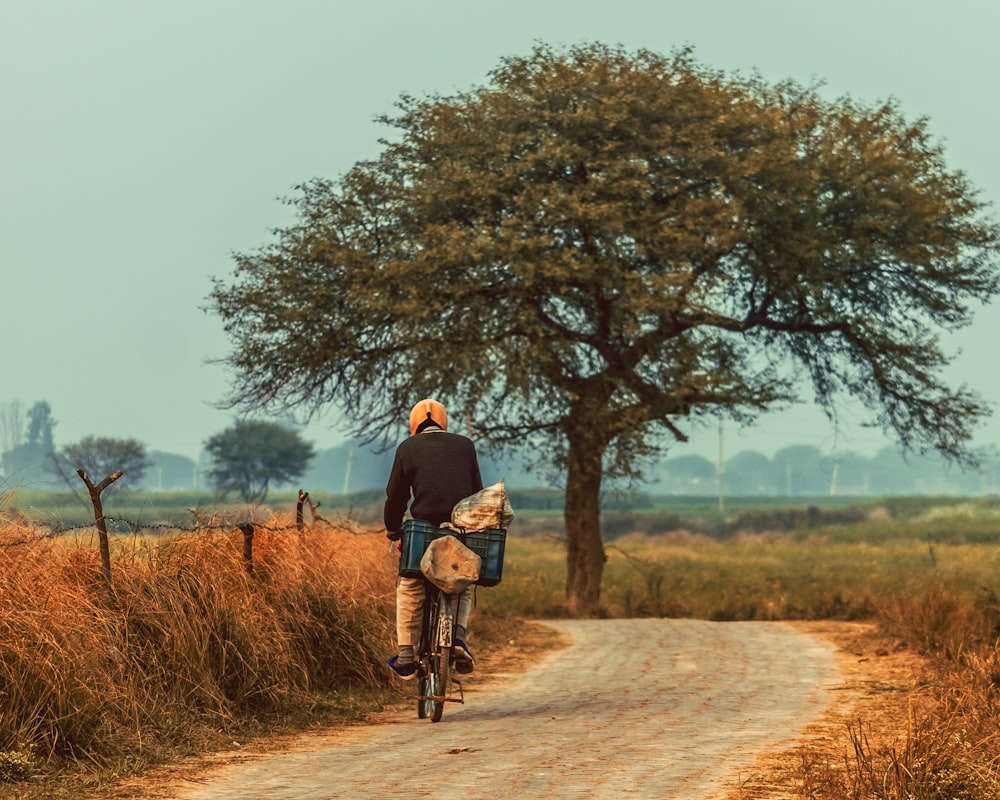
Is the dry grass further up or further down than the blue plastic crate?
further down

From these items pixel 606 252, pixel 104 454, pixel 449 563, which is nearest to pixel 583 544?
pixel 606 252

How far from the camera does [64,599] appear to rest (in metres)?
10.7

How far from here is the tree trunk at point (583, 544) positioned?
29438 millimetres

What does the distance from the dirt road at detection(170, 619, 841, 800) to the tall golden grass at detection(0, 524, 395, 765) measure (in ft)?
3.04

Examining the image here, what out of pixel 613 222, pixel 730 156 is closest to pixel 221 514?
pixel 613 222

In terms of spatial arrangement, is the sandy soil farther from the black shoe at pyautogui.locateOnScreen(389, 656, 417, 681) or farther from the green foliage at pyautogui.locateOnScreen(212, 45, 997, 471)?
the green foliage at pyautogui.locateOnScreen(212, 45, 997, 471)

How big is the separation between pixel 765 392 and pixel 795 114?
5914 millimetres

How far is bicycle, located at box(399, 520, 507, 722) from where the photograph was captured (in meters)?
11.1

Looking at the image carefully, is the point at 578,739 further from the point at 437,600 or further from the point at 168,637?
the point at 168,637

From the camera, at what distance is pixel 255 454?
379 ft

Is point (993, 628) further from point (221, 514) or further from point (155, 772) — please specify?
point (155, 772)

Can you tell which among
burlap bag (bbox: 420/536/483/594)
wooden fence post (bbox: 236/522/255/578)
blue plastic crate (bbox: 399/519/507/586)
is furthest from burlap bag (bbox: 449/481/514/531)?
wooden fence post (bbox: 236/522/255/578)

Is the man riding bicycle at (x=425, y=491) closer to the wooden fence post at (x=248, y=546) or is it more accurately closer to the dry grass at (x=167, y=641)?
the dry grass at (x=167, y=641)

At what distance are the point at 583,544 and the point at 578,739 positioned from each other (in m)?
19.4
